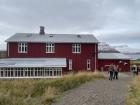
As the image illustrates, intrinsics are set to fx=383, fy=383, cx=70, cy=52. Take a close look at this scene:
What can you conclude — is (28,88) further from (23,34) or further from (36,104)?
(23,34)

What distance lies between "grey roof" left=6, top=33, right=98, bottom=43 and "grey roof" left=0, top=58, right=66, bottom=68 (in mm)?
3166

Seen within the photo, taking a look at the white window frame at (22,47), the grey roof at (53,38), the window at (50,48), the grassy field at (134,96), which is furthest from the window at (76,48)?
the grassy field at (134,96)

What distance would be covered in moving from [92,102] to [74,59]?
42.3 meters

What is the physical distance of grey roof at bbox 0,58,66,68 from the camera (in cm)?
5494

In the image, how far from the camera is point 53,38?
6191 centimetres

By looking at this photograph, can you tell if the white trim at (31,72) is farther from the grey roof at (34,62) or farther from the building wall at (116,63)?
the building wall at (116,63)

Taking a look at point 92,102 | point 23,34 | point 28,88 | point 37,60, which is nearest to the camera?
point 92,102

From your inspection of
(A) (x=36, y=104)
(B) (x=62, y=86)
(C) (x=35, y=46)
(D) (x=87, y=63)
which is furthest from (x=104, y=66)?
(A) (x=36, y=104)

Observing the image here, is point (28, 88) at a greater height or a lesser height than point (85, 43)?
lesser

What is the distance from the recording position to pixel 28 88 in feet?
95.5

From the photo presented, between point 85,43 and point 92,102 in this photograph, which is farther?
point 85,43

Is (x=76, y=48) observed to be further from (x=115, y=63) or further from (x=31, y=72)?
(x=115, y=63)

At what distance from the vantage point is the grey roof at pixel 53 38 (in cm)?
6044

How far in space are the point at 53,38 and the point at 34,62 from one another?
Answer: 22.6 feet
